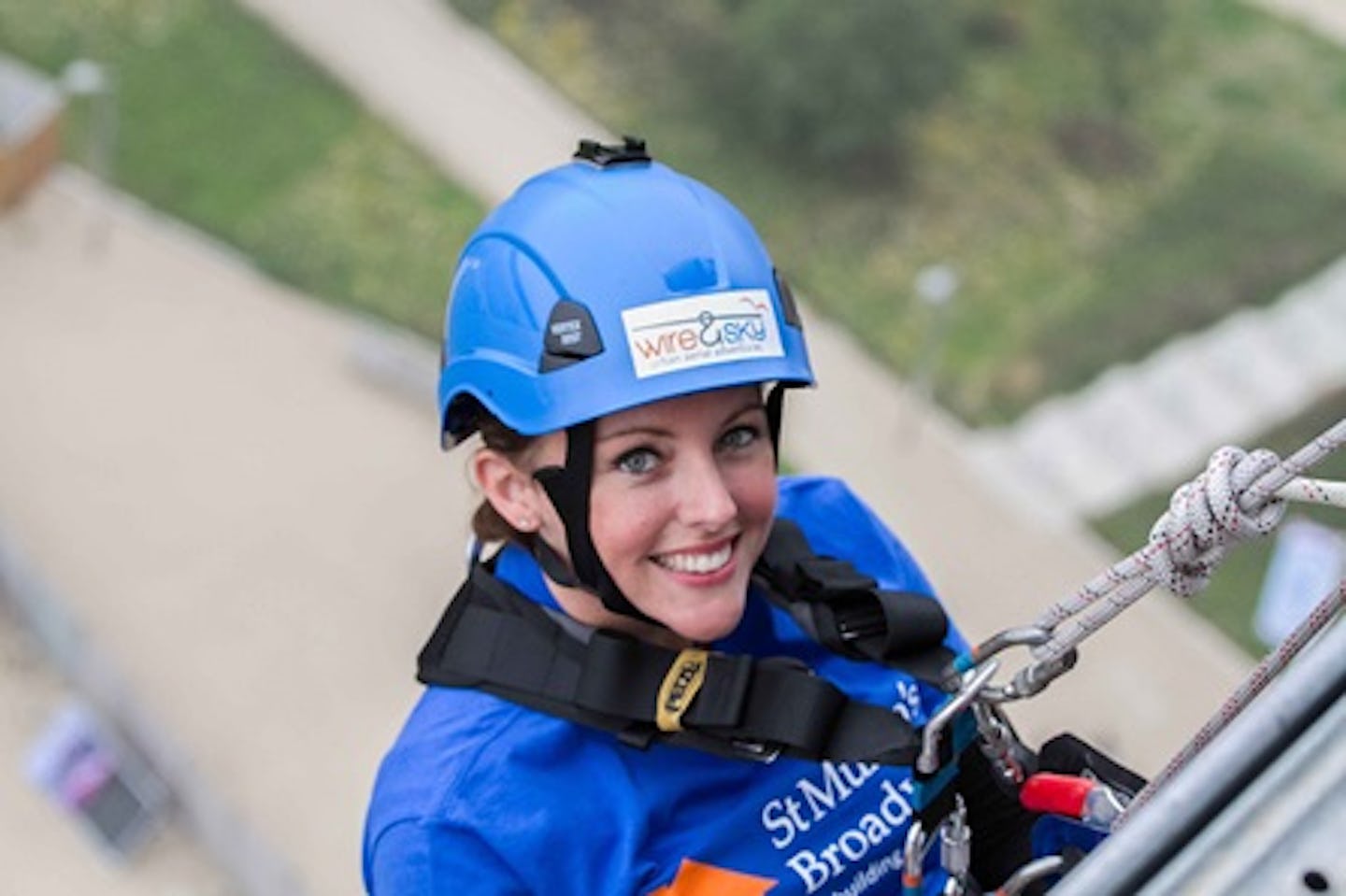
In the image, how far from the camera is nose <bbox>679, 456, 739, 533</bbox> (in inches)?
106

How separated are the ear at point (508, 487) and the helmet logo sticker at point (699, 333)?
0.29 meters

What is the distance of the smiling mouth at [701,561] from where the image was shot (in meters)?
2.75

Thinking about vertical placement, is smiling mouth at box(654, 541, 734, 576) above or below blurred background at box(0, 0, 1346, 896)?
below

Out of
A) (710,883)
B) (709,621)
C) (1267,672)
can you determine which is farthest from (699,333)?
(1267,672)

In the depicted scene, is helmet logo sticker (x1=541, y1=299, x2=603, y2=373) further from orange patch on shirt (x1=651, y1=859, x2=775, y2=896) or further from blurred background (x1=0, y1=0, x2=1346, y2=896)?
blurred background (x1=0, y1=0, x2=1346, y2=896)

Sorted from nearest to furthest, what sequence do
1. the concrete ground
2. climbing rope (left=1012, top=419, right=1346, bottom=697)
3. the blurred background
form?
climbing rope (left=1012, top=419, right=1346, bottom=697) < the concrete ground < the blurred background

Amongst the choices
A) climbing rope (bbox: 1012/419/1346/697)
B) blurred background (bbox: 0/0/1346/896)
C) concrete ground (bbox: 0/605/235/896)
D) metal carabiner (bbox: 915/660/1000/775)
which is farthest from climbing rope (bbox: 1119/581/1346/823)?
concrete ground (bbox: 0/605/235/896)

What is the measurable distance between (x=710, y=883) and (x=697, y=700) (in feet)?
0.83

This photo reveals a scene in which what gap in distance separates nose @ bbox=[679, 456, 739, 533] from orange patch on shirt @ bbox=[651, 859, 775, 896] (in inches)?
18.6

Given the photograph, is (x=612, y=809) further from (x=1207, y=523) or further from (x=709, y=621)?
(x=1207, y=523)

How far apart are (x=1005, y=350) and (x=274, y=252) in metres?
4.82

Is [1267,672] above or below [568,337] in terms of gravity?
below

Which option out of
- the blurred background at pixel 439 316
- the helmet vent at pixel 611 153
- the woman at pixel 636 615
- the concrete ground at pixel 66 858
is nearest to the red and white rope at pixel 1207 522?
the woman at pixel 636 615

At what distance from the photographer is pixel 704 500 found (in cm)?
269
